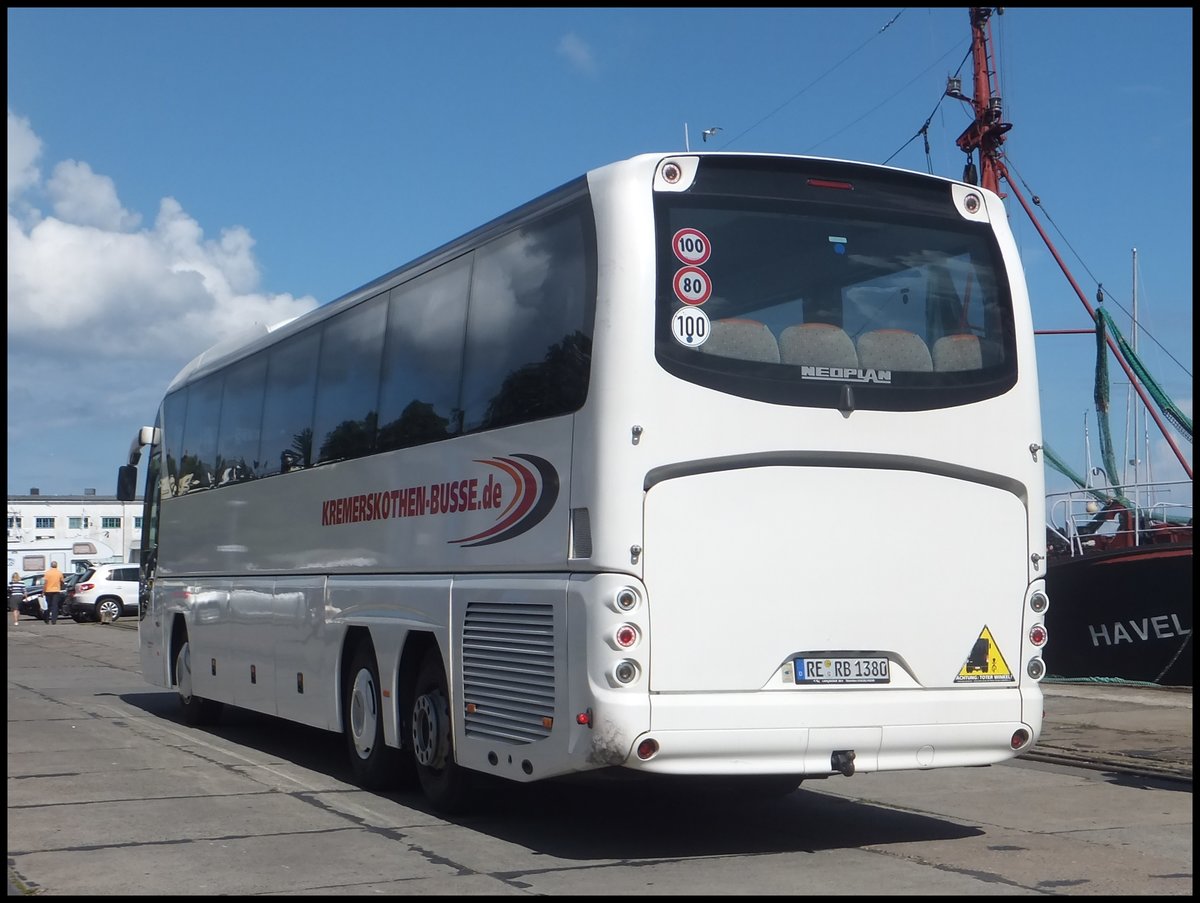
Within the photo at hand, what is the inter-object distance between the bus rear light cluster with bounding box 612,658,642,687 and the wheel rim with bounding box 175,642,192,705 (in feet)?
30.1

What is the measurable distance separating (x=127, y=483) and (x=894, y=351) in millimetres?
12324

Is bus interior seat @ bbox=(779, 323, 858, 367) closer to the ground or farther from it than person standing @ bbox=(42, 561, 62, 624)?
farther from it

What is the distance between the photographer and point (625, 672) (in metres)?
7.62

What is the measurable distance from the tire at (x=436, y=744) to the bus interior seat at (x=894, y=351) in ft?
10.6

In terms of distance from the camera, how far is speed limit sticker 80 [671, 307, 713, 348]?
7.95 m

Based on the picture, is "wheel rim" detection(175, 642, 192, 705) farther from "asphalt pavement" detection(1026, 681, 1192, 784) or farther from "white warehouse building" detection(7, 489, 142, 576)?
"white warehouse building" detection(7, 489, 142, 576)

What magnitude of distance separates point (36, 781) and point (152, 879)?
4.16 metres

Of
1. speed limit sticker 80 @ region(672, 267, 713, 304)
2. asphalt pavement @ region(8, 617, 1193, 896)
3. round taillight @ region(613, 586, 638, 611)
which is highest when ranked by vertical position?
speed limit sticker 80 @ region(672, 267, 713, 304)

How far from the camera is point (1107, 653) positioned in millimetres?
18672

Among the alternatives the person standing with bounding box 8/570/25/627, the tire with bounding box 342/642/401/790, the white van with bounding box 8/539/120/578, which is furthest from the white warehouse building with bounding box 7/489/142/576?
the tire with bounding box 342/642/401/790

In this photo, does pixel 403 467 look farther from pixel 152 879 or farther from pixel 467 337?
pixel 152 879

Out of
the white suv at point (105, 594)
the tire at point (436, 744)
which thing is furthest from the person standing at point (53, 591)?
the tire at point (436, 744)

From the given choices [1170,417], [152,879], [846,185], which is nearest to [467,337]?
[846,185]

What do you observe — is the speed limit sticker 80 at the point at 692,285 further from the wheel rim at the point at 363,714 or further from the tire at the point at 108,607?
the tire at the point at 108,607
